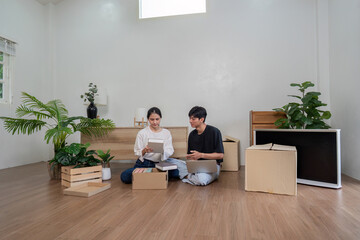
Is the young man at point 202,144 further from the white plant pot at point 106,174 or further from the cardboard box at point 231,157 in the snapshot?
the white plant pot at point 106,174

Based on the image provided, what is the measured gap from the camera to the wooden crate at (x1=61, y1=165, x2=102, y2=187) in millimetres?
2477

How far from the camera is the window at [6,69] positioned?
377 centimetres

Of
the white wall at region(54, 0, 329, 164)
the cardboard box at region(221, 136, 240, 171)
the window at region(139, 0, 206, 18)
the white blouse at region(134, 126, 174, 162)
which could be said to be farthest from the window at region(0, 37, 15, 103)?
the cardboard box at region(221, 136, 240, 171)

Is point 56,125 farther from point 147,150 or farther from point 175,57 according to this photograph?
point 175,57

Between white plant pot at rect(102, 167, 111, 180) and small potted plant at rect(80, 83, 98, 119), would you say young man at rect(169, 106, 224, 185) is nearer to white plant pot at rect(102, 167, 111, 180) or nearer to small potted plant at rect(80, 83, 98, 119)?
white plant pot at rect(102, 167, 111, 180)

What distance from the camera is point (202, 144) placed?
2.71 metres

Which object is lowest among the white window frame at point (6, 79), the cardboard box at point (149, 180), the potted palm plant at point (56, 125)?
the cardboard box at point (149, 180)

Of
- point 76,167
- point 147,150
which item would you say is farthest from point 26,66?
point 147,150

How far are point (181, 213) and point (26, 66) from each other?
4.05m

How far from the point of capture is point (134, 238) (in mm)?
1328

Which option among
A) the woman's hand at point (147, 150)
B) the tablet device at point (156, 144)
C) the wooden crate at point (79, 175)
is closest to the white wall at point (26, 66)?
the wooden crate at point (79, 175)

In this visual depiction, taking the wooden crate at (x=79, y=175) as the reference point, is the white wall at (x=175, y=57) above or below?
above

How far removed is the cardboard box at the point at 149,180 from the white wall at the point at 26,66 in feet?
8.89

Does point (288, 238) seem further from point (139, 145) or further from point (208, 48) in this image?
point (208, 48)
